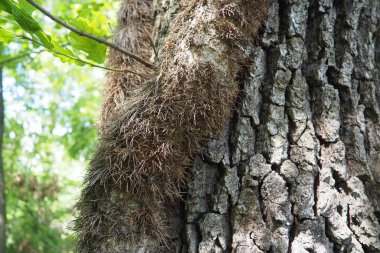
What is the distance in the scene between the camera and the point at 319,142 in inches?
67.1

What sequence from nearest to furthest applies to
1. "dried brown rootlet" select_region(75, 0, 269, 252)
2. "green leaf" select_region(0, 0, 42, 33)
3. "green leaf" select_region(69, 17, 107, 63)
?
"green leaf" select_region(0, 0, 42, 33) < "dried brown rootlet" select_region(75, 0, 269, 252) < "green leaf" select_region(69, 17, 107, 63)

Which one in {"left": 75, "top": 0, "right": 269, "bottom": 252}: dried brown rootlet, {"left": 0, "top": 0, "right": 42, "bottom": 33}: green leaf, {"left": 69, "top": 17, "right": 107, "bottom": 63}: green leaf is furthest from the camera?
{"left": 69, "top": 17, "right": 107, "bottom": 63}: green leaf

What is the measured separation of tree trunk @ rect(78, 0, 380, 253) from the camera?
61.4 inches

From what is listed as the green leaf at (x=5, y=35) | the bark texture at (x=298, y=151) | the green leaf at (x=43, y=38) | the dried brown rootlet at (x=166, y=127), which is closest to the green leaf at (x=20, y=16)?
the green leaf at (x=43, y=38)

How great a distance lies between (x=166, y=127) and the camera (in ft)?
5.20

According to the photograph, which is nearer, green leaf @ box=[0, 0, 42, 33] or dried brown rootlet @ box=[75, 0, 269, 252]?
green leaf @ box=[0, 0, 42, 33]

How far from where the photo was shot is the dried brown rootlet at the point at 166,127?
1.55m

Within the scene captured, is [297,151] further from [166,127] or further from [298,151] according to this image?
[166,127]

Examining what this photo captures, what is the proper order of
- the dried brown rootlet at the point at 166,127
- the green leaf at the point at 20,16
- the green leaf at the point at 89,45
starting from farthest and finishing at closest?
the green leaf at the point at 89,45
the dried brown rootlet at the point at 166,127
the green leaf at the point at 20,16

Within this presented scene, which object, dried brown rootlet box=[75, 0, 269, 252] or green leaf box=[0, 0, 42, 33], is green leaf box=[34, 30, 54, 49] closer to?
green leaf box=[0, 0, 42, 33]

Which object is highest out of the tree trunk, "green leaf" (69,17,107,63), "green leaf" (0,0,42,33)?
"green leaf" (69,17,107,63)

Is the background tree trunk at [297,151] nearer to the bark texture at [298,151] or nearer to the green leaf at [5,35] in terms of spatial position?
the bark texture at [298,151]

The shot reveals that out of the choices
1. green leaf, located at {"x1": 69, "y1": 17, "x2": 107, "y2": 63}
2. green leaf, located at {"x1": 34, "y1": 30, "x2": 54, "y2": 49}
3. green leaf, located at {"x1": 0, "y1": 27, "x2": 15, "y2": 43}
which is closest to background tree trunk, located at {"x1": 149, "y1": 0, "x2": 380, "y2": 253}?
green leaf, located at {"x1": 69, "y1": 17, "x2": 107, "y2": 63}

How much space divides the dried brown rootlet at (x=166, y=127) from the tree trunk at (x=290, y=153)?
0.02 meters
